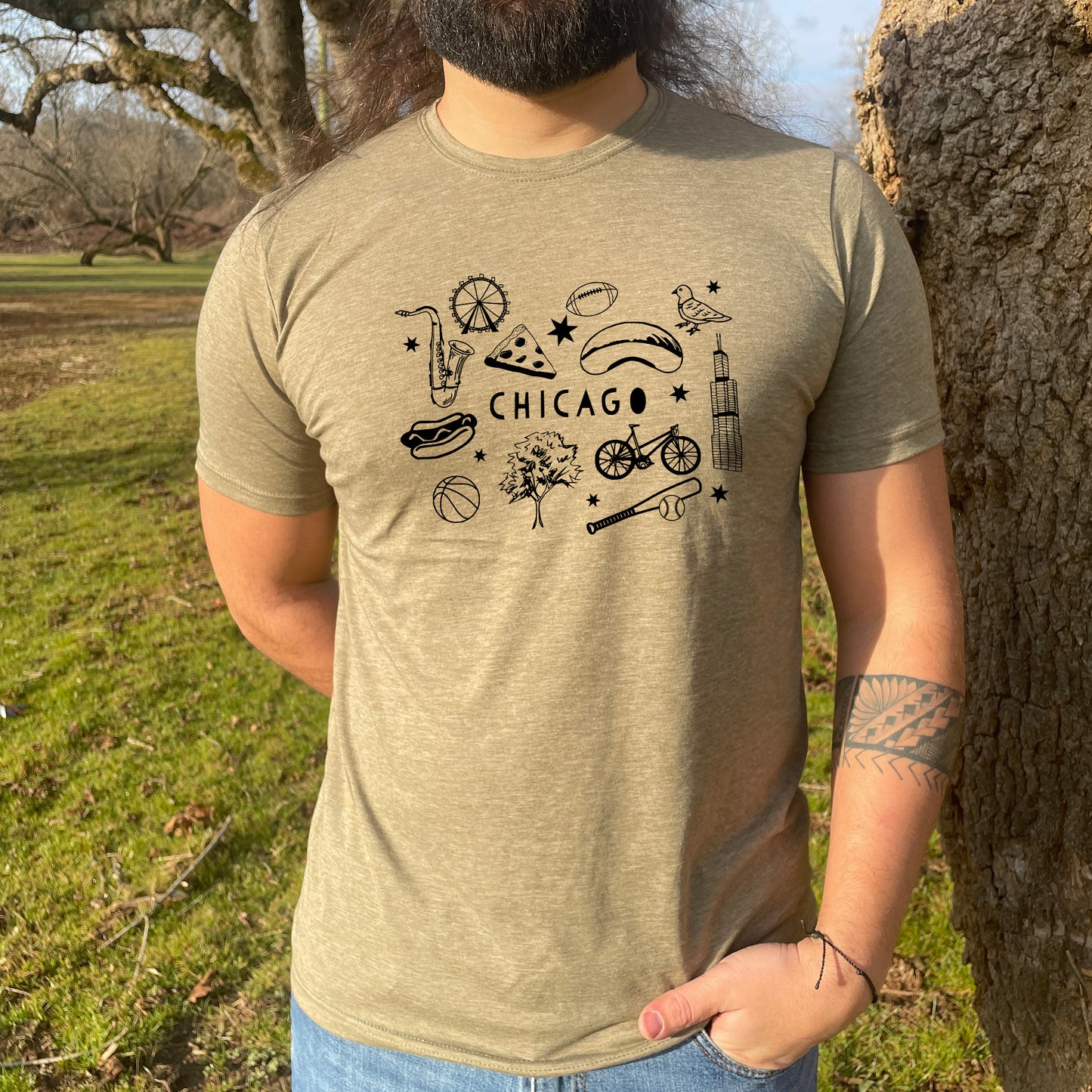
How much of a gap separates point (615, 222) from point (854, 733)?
837 millimetres

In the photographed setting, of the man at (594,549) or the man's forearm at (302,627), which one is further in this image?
the man's forearm at (302,627)

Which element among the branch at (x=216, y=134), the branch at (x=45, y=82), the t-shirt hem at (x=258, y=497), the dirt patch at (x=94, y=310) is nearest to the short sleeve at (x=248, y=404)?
the t-shirt hem at (x=258, y=497)

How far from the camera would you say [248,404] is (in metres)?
1.45

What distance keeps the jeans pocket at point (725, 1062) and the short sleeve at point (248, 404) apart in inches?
39.2

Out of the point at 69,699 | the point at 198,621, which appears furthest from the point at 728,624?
the point at 198,621

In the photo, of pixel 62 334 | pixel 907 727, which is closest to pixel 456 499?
pixel 907 727

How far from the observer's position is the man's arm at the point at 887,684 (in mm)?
1348

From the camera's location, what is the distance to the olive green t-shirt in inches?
50.2

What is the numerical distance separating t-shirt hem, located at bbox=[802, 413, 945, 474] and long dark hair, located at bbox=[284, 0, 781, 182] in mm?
750

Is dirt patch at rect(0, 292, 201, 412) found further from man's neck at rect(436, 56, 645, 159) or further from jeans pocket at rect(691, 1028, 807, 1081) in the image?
jeans pocket at rect(691, 1028, 807, 1081)

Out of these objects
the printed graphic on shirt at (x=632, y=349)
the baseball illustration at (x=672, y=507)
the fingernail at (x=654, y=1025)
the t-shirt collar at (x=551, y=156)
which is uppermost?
the t-shirt collar at (x=551, y=156)

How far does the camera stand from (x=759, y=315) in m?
1.27

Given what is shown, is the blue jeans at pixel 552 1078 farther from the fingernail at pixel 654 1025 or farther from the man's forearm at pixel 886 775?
the man's forearm at pixel 886 775

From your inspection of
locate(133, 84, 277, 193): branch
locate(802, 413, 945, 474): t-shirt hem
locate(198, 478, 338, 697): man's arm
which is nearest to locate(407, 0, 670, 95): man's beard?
locate(802, 413, 945, 474): t-shirt hem
